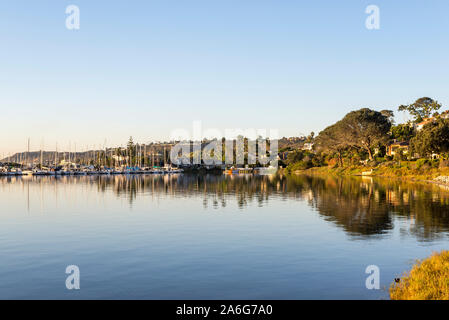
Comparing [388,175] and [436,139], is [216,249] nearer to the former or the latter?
[436,139]

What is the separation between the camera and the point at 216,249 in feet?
93.5

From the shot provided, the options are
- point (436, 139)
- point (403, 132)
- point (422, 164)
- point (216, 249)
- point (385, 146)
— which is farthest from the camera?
point (403, 132)

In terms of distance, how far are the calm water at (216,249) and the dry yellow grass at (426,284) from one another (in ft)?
2.64

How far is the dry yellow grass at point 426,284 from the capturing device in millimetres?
16375

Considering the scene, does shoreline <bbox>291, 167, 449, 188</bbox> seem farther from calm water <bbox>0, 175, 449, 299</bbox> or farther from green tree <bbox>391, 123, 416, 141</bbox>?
calm water <bbox>0, 175, 449, 299</bbox>

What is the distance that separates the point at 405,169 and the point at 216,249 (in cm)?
10481

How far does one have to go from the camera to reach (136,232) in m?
35.9

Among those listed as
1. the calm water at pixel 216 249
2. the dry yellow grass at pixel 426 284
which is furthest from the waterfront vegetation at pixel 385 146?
the dry yellow grass at pixel 426 284

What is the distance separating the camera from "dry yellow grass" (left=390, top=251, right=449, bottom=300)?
16375 mm

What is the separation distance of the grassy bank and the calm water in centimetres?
5507

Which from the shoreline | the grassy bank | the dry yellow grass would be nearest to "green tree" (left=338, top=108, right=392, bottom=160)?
the grassy bank

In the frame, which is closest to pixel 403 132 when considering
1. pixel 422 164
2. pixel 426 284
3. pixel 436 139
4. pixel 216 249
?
pixel 422 164
